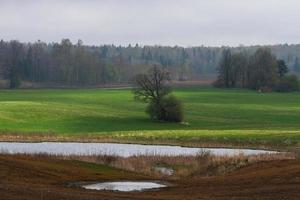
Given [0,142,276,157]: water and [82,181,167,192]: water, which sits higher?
[82,181,167,192]: water

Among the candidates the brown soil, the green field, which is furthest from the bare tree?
the brown soil

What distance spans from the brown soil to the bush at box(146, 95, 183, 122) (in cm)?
5454

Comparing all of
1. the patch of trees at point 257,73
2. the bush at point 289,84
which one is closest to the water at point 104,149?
the bush at point 289,84

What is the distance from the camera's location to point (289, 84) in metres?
168

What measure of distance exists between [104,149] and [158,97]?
41.8m

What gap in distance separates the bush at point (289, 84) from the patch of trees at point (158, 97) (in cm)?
6267

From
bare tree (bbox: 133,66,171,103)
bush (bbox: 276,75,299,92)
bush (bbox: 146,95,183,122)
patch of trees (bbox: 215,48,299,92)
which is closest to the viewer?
bush (bbox: 146,95,183,122)

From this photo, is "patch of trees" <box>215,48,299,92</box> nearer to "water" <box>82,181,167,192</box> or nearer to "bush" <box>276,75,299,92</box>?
"bush" <box>276,75,299,92</box>

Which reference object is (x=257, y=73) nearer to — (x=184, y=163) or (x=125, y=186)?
(x=184, y=163)

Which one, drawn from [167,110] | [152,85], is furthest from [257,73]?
[167,110]

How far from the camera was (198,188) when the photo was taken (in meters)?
34.0

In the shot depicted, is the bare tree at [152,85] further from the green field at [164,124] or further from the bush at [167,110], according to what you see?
the green field at [164,124]

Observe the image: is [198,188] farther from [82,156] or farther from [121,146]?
[121,146]

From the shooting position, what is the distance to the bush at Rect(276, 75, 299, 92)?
16812 centimetres
